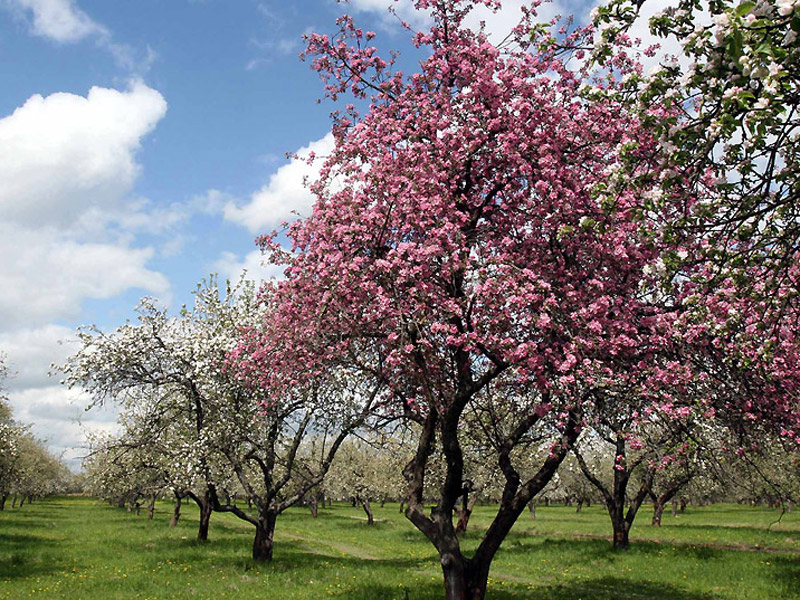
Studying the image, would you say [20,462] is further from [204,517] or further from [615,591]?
[615,591]

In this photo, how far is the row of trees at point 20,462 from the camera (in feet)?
120

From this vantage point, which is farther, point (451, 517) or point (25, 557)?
point (25, 557)

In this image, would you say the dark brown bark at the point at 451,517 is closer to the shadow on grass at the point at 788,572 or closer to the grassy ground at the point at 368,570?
the grassy ground at the point at 368,570

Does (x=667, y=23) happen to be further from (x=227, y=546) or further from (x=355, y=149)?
(x=227, y=546)

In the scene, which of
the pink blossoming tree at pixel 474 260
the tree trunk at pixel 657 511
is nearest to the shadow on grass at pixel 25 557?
the pink blossoming tree at pixel 474 260

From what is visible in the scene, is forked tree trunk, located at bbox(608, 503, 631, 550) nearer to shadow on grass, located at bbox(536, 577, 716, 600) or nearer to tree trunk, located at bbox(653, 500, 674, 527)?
shadow on grass, located at bbox(536, 577, 716, 600)

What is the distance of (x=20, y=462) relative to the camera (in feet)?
232

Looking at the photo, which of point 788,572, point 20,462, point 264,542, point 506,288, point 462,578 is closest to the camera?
point 506,288

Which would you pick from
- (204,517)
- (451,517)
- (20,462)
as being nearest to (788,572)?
(451,517)

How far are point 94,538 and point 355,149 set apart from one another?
119 ft

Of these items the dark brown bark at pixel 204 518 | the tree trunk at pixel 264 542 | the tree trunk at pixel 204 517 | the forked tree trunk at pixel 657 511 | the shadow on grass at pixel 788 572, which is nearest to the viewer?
the shadow on grass at pixel 788 572

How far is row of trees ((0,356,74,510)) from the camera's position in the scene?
36484 mm

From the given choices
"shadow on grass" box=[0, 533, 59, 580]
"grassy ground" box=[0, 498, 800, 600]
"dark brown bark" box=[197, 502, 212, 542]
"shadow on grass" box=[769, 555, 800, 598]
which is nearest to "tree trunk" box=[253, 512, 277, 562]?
"grassy ground" box=[0, 498, 800, 600]

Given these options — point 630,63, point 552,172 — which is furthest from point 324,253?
point 630,63
